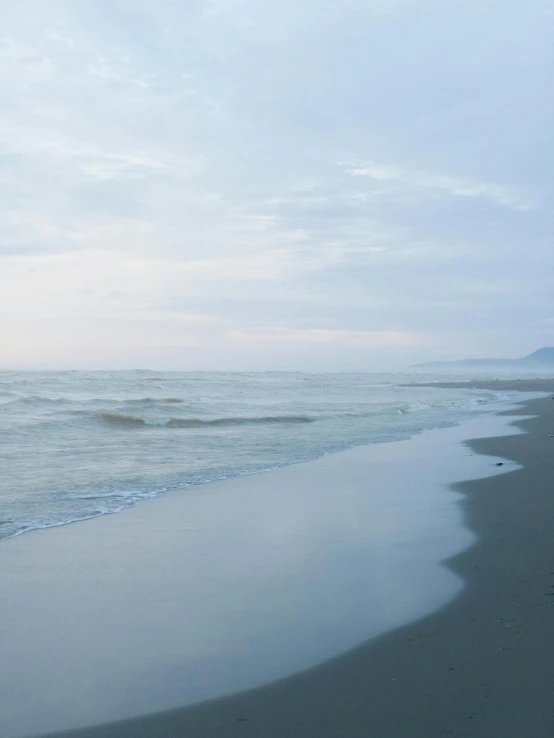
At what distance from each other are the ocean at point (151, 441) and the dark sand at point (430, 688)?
474 cm

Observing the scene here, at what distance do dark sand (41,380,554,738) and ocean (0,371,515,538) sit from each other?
4744 millimetres

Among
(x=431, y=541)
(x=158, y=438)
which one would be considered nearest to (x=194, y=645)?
(x=431, y=541)

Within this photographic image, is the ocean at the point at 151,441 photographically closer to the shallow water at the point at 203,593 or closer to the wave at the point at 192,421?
the wave at the point at 192,421

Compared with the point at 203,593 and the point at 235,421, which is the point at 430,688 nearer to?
the point at 203,593

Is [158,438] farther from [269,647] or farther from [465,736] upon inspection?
[465,736]

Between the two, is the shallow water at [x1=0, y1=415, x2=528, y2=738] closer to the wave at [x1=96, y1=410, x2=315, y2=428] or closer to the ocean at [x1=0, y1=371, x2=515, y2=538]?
the ocean at [x1=0, y1=371, x2=515, y2=538]

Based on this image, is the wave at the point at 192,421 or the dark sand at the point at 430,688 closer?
the dark sand at the point at 430,688

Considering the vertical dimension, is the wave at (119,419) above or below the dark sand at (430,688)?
below

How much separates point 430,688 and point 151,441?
14.2m

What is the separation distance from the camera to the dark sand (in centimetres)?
327

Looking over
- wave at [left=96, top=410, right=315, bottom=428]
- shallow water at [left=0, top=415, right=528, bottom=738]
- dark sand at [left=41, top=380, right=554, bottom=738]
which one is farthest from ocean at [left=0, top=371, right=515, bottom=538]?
dark sand at [left=41, top=380, right=554, bottom=738]

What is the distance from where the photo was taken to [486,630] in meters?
4.38

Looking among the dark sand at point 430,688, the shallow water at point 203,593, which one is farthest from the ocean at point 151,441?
the dark sand at point 430,688

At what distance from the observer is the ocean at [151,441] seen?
949 cm
